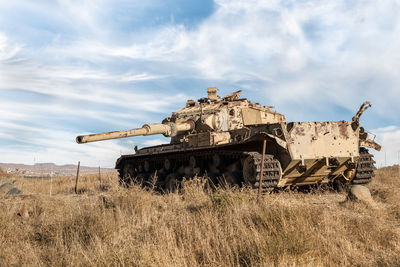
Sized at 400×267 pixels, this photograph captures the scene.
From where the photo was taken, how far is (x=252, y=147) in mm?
10422

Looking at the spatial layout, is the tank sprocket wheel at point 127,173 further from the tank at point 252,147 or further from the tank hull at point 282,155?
the tank hull at point 282,155

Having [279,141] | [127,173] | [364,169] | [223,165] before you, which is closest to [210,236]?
[279,141]

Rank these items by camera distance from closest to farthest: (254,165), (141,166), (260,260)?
(260,260) → (254,165) → (141,166)

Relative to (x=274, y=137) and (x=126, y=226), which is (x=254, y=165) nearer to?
(x=274, y=137)

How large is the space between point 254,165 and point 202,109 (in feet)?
15.2

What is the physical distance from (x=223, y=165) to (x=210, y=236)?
6072mm

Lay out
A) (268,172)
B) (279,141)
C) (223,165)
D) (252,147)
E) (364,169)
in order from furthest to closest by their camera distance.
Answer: (223,165) < (364,169) < (252,147) < (279,141) < (268,172)

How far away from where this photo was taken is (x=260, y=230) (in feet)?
19.0

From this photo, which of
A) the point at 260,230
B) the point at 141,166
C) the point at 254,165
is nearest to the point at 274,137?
the point at 254,165

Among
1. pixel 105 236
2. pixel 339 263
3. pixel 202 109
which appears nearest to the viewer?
pixel 339 263

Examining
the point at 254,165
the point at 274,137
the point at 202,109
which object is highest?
the point at 202,109

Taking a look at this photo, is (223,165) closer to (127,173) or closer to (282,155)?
(282,155)

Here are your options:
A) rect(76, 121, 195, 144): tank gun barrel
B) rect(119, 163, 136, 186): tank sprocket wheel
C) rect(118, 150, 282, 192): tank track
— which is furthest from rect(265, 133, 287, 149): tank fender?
rect(119, 163, 136, 186): tank sprocket wheel

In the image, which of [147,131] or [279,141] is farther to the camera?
[147,131]
